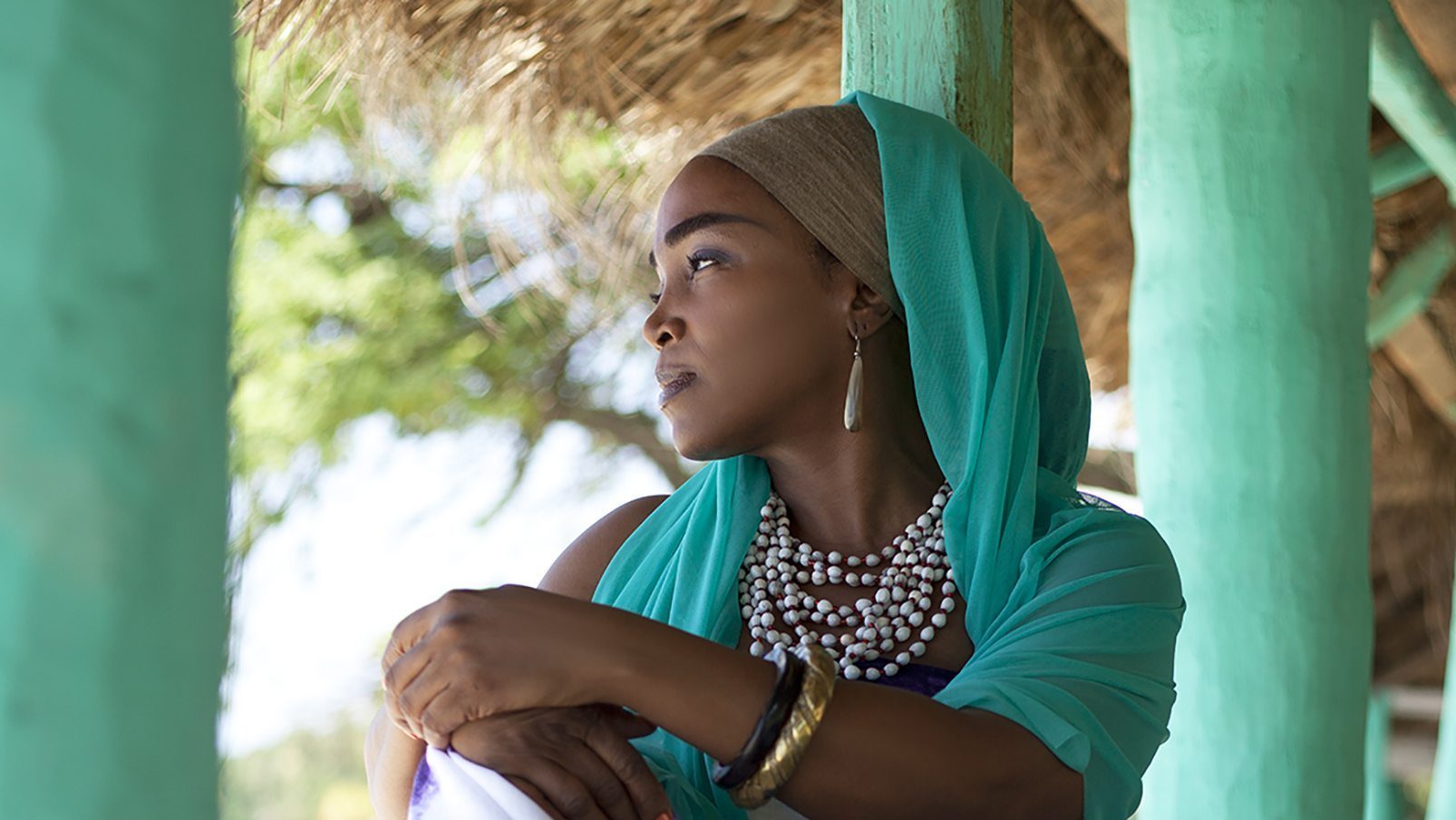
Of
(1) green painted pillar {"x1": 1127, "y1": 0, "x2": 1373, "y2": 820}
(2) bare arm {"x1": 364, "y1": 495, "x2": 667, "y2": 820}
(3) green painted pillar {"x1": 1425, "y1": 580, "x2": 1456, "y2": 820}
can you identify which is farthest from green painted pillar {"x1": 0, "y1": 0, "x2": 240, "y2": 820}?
(3) green painted pillar {"x1": 1425, "y1": 580, "x2": 1456, "y2": 820}

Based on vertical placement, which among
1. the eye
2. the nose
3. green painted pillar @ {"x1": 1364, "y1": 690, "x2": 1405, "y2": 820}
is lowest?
green painted pillar @ {"x1": 1364, "y1": 690, "x2": 1405, "y2": 820}

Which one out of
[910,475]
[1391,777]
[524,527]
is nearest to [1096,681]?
[910,475]

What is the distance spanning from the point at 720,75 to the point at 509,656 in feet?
7.13

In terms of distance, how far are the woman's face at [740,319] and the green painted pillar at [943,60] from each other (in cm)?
37

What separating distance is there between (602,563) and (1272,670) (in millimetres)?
970

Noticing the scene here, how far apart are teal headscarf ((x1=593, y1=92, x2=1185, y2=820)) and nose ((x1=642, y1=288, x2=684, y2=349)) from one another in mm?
213

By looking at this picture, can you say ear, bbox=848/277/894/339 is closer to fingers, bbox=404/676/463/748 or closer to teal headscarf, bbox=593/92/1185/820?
teal headscarf, bbox=593/92/1185/820

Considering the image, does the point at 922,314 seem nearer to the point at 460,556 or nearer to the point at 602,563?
the point at 602,563

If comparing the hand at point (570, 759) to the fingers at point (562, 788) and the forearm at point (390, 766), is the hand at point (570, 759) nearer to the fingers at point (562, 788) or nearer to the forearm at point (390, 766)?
the fingers at point (562, 788)

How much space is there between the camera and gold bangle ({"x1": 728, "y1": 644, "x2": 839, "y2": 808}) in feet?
4.44

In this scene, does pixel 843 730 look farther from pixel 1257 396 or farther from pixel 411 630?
pixel 1257 396

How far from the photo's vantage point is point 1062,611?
5.31 ft

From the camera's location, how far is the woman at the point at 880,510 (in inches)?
55.9

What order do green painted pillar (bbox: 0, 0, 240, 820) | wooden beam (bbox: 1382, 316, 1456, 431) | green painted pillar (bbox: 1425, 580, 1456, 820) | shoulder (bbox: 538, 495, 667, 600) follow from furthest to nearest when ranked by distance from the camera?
wooden beam (bbox: 1382, 316, 1456, 431), green painted pillar (bbox: 1425, 580, 1456, 820), shoulder (bbox: 538, 495, 667, 600), green painted pillar (bbox: 0, 0, 240, 820)
